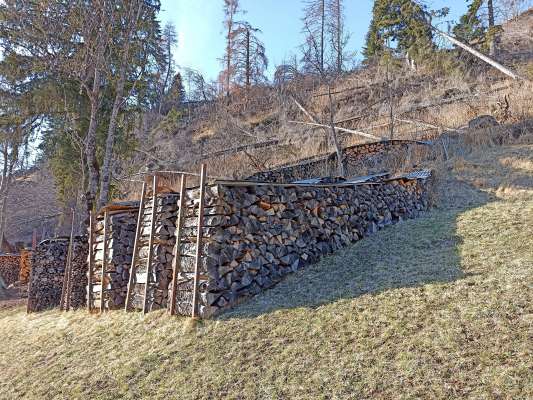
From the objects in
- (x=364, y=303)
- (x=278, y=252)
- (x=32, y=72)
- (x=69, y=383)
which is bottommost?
(x=69, y=383)

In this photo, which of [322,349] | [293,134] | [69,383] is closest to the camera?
[322,349]

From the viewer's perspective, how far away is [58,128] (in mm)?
11648

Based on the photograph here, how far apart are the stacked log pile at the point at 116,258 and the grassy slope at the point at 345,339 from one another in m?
0.45

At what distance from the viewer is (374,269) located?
555 cm

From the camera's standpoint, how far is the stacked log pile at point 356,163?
12.8 m

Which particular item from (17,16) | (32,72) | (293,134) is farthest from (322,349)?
(293,134)

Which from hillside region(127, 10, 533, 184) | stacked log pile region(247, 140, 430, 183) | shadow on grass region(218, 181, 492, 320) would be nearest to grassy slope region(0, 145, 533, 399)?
shadow on grass region(218, 181, 492, 320)

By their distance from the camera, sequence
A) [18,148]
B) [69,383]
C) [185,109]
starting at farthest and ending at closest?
[185,109], [18,148], [69,383]

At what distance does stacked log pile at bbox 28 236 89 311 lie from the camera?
840 centimetres

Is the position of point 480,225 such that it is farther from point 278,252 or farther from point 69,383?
point 69,383

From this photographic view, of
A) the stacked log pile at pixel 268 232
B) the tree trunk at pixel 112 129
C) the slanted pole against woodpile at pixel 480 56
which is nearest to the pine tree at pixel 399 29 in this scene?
the slanted pole against woodpile at pixel 480 56

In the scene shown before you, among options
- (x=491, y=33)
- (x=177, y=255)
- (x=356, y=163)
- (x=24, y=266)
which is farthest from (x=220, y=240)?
(x=491, y=33)

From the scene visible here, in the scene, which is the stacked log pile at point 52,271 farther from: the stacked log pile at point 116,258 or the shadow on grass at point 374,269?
the shadow on grass at point 374,269

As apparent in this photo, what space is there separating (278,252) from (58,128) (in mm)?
9066
